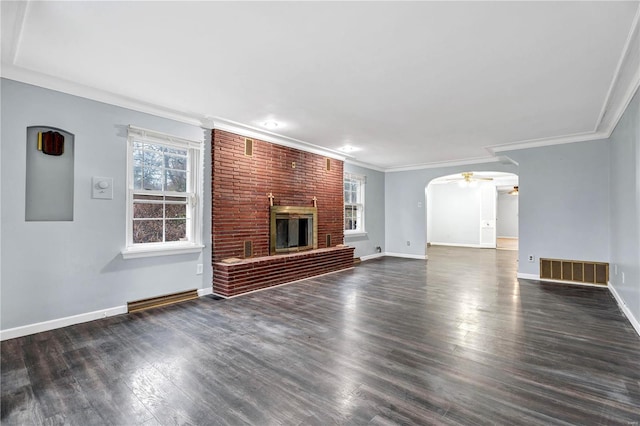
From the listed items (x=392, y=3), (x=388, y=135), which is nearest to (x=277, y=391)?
(x=392, y=3)

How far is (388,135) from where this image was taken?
17.2 ft

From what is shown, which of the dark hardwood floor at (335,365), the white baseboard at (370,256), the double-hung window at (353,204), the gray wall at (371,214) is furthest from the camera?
the white baseboard at (370,256)

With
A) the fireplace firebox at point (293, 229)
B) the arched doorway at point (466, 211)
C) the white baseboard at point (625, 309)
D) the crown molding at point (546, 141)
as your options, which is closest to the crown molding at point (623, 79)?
the crown molding at point (546, 141)

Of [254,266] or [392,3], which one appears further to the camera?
[254,266]

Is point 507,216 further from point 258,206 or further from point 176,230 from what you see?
point 176,230

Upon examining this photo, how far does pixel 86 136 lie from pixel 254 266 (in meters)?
2.71

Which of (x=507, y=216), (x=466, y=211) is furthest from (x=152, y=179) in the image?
(x=507, y=216)

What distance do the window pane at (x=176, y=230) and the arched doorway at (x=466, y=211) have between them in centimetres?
805

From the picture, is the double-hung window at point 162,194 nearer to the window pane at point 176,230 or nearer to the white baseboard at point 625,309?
the window pane at point 176,230

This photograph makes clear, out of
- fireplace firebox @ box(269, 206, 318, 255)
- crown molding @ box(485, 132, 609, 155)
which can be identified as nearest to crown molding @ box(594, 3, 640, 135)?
crown molding @ box(485, 132, 609, 155)

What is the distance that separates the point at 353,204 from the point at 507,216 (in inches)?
403

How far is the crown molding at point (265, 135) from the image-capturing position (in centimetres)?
455

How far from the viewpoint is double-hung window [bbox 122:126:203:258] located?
3834mm

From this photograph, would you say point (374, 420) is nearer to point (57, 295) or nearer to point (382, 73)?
point (382, 73)
